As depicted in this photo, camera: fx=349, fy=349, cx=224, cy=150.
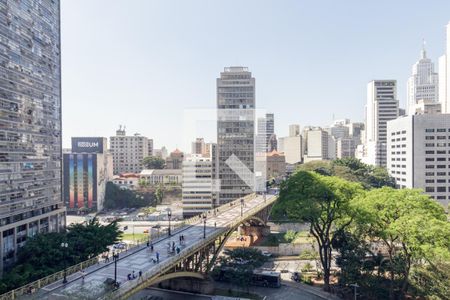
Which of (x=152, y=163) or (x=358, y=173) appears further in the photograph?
(x=152, y=163)

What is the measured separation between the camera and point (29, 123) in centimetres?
4628

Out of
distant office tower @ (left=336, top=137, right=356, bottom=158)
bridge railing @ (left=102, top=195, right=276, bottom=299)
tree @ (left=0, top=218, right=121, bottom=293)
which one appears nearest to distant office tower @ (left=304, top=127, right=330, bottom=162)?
distant office tower @ (left=336, top=137, right=356, bottom=158)

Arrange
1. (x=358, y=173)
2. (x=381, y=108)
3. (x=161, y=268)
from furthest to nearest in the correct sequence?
(x=381, y=108) < (x=358, y=173) < (x=161, y=268)

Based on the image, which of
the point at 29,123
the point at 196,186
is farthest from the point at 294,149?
the point at 29,123

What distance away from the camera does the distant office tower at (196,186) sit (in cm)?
→ 8131

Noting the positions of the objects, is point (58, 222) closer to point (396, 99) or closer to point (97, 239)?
point (97, 239)

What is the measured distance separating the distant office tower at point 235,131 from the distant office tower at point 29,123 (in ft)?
120

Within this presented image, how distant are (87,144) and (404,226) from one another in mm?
89643

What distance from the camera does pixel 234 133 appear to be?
263ft

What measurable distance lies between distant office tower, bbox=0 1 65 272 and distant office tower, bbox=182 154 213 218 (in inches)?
1281

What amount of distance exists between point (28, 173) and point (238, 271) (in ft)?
97.8

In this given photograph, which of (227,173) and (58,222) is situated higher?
(227,173)

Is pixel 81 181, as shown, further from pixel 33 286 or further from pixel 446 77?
pixel 446 77

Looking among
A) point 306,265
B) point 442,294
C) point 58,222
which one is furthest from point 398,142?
point 58,222
